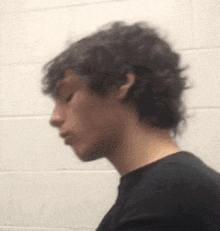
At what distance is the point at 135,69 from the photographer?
0.64 metres

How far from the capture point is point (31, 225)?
1.16 meters

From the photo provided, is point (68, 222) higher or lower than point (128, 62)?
lower

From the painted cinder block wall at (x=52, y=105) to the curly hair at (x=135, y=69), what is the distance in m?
0.45

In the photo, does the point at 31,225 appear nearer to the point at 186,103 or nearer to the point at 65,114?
the point at 65,114

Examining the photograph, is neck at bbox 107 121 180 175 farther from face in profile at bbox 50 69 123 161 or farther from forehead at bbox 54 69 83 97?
forehead at bbox 54 69 83 97

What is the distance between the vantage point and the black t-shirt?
0.40 metres

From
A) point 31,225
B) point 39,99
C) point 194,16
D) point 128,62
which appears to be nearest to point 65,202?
point 31,225

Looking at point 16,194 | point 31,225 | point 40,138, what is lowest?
point 31,225

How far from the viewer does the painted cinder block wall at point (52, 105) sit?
1080 millimetres

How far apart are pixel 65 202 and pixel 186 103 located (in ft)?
2.42

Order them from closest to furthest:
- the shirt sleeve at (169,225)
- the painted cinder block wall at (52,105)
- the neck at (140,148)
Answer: the shirt sleeve at (169,225) < the neck at (140,148) < the painted cinder block wall at (52,105)

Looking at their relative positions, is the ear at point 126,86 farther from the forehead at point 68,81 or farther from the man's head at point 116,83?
the forehead at point 68,81

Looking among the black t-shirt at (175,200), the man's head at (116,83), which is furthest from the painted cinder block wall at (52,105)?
the black t-shirt at (175,200)

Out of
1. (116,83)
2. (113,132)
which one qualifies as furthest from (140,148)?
(116,83)
